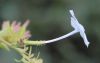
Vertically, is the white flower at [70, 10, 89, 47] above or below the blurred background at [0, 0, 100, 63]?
below

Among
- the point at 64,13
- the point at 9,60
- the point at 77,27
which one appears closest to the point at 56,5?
the point at 64,13

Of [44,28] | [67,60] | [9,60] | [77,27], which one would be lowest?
[77,27]

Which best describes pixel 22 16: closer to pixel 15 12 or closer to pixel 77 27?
pixel 15 12

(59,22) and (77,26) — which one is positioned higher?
(59,22)

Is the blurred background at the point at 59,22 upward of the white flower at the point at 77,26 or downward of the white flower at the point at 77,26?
upward

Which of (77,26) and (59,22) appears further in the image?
(59,22)

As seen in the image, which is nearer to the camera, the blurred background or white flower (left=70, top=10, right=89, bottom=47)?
white flower (left=70, top=10, right=89, bottom=47)

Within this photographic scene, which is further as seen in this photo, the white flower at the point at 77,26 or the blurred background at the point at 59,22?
the blurred background at the point at 59,22

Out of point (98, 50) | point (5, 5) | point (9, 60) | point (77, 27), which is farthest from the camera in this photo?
point (98, 50)
